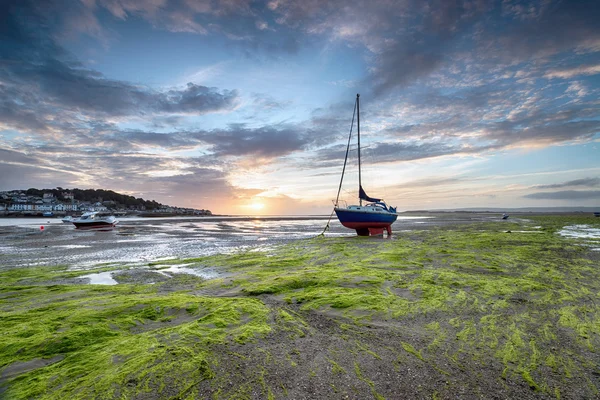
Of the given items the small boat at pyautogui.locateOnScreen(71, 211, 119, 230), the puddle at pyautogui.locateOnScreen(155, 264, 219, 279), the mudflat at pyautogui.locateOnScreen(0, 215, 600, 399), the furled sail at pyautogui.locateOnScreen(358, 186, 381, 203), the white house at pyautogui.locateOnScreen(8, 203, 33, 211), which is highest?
the white house at pyautogui.locateOnScreen(8, 203, 33, 211)

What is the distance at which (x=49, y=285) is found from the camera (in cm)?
744

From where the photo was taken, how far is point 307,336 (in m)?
4.12

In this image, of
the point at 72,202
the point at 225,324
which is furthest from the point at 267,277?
the point at 72,202

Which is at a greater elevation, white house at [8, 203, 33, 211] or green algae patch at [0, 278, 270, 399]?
white house at [8, 203, 33, 211]

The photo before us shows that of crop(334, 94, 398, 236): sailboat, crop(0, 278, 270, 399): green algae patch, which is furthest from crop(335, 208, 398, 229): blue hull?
crop(0, 278, 270, 399): green algae patch

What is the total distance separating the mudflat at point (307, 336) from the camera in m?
2.89

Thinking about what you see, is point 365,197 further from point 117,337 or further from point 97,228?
point 97,228

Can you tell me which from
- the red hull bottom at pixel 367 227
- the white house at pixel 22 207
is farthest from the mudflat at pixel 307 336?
the white house at pixel 22 207

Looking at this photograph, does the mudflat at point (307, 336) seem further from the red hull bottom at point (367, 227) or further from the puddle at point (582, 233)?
the puddle at point (582, 233)

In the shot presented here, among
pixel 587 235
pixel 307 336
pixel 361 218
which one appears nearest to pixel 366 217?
pixel 361 218

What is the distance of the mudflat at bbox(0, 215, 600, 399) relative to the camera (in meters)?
2.89

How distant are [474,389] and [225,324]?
11.1 feet

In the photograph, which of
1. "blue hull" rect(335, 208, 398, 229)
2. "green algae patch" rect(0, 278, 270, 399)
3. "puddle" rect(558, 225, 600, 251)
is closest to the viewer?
"green algae patch" rect(0, 278, 270, 399)

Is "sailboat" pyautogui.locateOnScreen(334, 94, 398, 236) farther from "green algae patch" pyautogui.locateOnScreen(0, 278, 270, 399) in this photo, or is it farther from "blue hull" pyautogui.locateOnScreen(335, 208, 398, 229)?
"green algae patch" pyautogui.locateOnScreen(0, 278, 270, 399)
